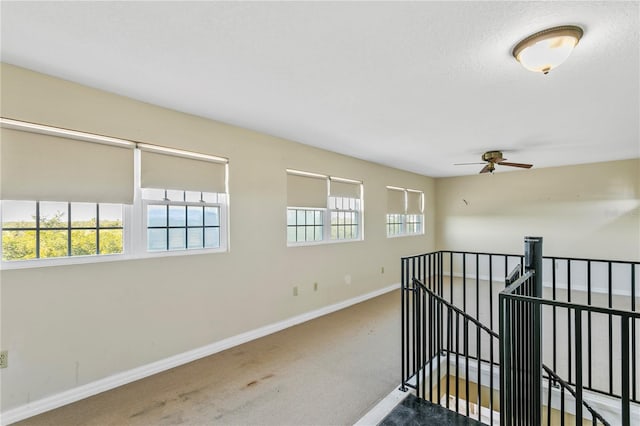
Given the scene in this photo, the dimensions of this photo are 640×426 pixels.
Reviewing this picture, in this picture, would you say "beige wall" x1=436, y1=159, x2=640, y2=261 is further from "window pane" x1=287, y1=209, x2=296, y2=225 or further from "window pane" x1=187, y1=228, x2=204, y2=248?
"window pane" x1=187, y1=228, x2=204, y2=248

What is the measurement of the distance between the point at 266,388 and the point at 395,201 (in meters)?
4.87

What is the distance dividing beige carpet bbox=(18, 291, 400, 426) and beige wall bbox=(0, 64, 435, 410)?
0.26 meters

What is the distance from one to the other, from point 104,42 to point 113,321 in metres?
2.21

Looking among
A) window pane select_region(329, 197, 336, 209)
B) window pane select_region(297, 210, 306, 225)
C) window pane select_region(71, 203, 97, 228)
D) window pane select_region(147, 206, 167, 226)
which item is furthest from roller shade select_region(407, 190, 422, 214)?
window pane select_region(71, 203, 97, 228)

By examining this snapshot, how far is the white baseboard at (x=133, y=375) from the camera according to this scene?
87.3 inches

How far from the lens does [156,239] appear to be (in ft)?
9.81

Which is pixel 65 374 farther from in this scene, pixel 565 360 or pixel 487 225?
pixel 487 225

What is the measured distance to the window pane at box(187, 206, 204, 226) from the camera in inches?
128

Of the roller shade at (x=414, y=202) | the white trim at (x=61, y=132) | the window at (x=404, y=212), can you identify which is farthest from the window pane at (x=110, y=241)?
the roller shade at (x=414, y=202)

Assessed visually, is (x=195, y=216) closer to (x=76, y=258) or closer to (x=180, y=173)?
(x=180, y=173)

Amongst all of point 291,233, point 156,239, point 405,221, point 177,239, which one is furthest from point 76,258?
point 405,221

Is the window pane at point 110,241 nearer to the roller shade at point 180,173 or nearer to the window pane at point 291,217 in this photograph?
the roller shade at point 180,173

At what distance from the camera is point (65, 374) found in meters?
2.39

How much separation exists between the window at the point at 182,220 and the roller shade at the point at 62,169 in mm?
276
